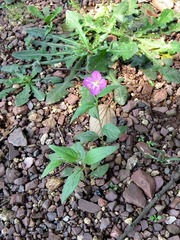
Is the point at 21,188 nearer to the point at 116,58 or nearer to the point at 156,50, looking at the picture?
the point at 116,58

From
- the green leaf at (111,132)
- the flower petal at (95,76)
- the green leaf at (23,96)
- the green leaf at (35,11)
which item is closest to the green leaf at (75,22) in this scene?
the green leaf at (35,11)

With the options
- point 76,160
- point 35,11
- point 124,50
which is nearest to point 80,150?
point 76,160

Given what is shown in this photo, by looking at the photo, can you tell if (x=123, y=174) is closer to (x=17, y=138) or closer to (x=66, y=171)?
(x=66, y=171)

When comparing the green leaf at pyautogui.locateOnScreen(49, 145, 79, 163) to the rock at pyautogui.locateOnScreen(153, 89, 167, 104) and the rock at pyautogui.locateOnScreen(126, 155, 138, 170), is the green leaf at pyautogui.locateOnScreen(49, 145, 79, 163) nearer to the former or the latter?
the rock at pyautogui.locateOnScreen(126, 155, 138, 170)

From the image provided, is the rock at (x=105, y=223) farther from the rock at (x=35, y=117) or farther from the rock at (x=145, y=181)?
the rock at (x=35, y=117)

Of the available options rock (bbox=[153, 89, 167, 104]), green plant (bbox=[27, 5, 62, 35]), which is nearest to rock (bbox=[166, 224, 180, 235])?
rock (bbox=[153, 89, 167, 104])

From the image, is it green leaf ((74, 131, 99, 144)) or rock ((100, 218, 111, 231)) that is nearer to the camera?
rock ((100, 218, 111, 231))
